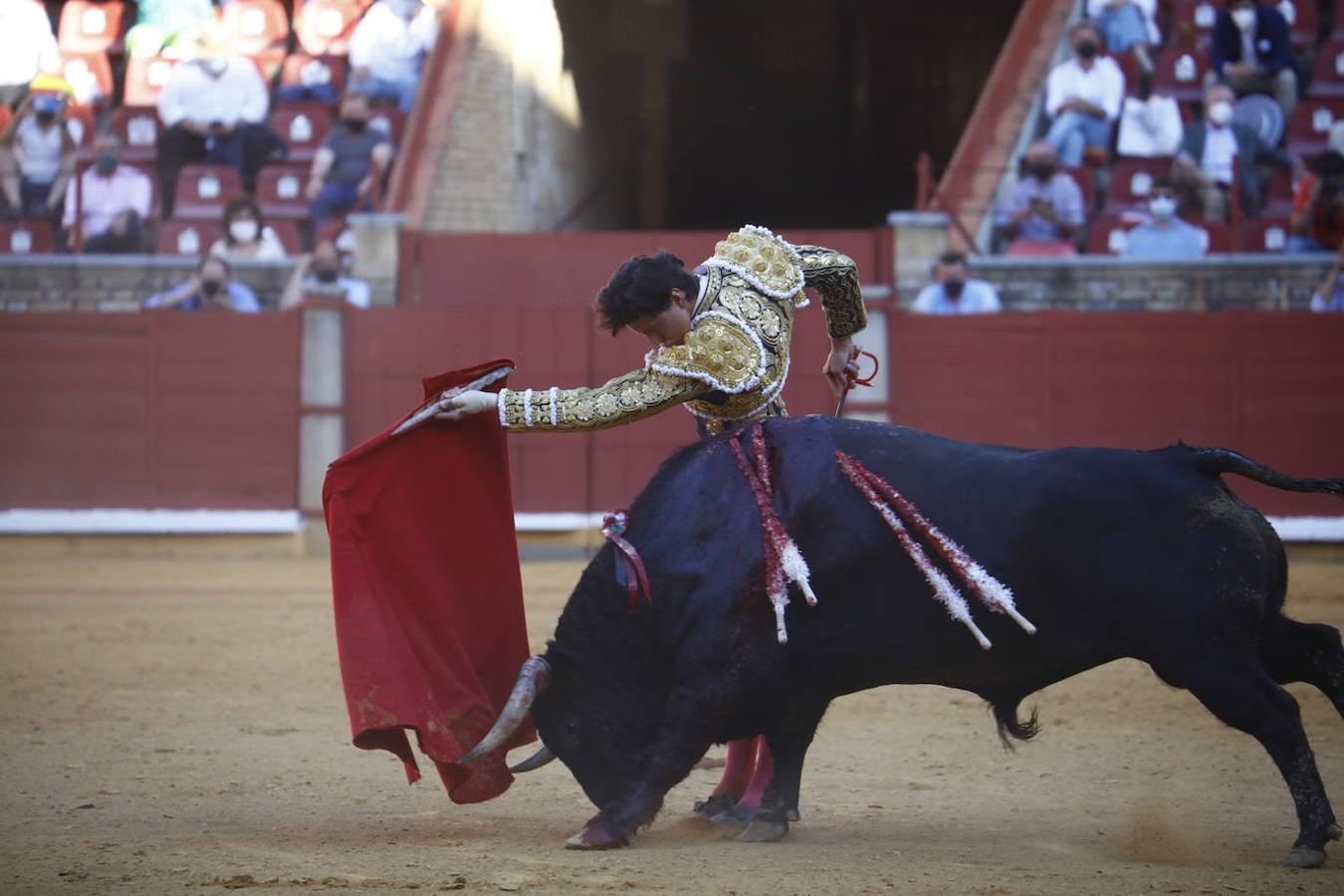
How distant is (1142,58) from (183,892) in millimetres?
9396

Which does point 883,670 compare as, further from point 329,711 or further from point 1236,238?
point 1236,238

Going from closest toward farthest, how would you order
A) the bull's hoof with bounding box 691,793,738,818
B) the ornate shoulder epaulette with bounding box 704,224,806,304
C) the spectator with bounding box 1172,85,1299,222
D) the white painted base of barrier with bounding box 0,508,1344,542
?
the ornate shoulder epaulette with bounding box 704,224,806,304 < the bull's hoof with bounding box 691,793,738,818 < the white painted base of barrier with bounding box 0,508,1344,542 < the spectator with bounding box 1172,85,1299,222

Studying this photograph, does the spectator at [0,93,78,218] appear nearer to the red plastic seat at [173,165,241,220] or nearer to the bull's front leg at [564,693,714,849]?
the red plastic seat at [173,165,241,220]

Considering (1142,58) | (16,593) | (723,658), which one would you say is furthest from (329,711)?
(1142,58)

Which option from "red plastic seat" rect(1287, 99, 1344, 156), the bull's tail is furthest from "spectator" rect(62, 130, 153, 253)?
the bull's tail

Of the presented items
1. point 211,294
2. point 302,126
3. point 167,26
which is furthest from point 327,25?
point 211,294

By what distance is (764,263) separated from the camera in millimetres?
3723

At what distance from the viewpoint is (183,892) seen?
3.02 metres

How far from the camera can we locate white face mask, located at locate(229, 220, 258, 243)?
34.5ft

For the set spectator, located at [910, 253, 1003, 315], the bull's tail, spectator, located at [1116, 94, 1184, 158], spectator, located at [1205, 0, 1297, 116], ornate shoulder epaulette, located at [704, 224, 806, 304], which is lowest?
the bull's tail

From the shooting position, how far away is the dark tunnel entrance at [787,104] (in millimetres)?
15281

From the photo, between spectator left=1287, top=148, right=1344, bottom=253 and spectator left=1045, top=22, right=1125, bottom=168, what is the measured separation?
3.99 ft

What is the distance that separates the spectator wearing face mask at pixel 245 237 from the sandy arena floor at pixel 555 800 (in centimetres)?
426

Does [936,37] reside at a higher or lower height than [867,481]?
higher
